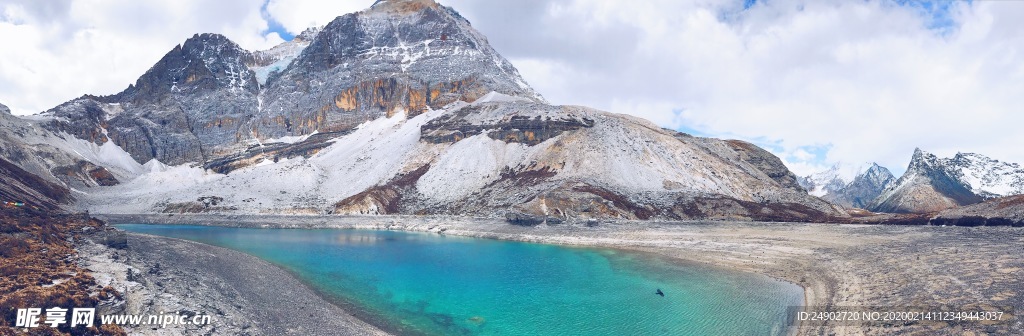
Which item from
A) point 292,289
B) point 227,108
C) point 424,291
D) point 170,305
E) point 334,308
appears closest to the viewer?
point 170,305

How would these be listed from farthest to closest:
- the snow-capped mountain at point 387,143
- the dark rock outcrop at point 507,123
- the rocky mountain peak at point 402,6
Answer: the rocky mountain peak at point 402,6, the dark rock outcrop at point 507,123, the snow-capped mountain at point 387,143

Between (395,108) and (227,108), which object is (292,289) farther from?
(227,108)

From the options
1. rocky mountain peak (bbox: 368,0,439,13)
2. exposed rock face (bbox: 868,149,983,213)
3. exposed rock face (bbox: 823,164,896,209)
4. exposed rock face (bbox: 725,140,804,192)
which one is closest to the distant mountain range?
Result: exposed rock face (bbox: 868,149,983,213)

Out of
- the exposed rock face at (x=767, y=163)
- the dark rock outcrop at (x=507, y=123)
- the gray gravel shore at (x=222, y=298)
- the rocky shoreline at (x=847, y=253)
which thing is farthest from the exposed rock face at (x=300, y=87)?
the gray gravel shore at (x=222, y=298)

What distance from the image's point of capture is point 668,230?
5066 cm

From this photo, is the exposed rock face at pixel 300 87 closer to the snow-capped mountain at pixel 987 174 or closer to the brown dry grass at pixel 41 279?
the brown dry grass at pixel 41 279

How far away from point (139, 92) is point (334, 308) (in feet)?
567

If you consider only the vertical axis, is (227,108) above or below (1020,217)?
above

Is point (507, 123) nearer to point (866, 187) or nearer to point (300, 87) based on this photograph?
point (300, 87)

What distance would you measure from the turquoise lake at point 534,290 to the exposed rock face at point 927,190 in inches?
3696

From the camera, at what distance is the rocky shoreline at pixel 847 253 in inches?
802

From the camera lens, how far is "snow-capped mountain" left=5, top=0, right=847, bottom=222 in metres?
69.6

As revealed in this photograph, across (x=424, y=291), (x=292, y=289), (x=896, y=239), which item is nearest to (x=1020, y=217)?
(x=896, y=239)

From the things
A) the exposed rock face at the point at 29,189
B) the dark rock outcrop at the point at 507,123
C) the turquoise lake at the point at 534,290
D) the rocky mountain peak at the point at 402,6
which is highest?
the rocky mountain peak at the point at 402,6
